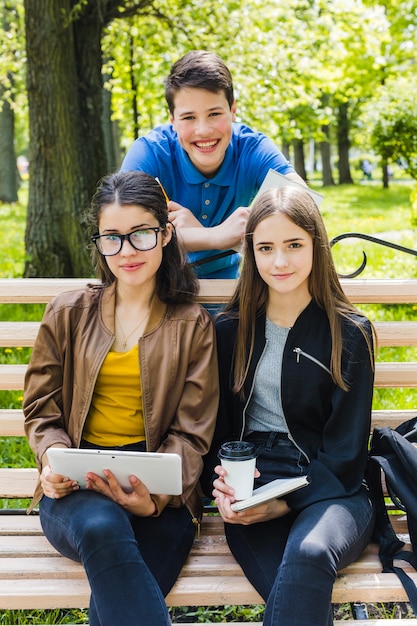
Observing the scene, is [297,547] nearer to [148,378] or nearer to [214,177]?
[148,378]

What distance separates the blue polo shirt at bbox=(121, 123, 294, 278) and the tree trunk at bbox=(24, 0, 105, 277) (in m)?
A: 3.97

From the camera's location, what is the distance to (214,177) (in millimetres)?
3115

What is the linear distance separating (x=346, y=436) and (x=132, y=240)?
0.96m

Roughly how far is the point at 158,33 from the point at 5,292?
7.23 metres

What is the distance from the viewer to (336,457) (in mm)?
2451

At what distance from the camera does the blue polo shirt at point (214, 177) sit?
310cm

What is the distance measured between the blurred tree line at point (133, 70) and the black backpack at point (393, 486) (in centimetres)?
492

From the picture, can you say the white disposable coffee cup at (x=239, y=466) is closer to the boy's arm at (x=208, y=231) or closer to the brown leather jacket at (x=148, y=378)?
the brown leather jacket at (x=148, y=378)

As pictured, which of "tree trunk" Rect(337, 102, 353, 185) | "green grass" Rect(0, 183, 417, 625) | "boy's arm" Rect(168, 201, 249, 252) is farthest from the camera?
"tree trunk" Rect(337, 102, 353, 185)

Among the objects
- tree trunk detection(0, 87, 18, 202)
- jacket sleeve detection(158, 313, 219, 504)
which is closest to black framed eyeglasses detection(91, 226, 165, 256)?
jacket sleeve detection(158, 313, 219, 504)

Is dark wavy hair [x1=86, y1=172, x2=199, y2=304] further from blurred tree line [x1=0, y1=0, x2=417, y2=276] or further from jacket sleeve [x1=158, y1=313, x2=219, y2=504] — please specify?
blurred tree line [x1=0, y1=0, x2=417, y2=276]

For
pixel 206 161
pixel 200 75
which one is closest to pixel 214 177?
pixel 206 161

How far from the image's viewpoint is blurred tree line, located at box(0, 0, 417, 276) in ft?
23.1

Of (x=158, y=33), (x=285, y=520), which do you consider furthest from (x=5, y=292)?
(x=158, y=33)
